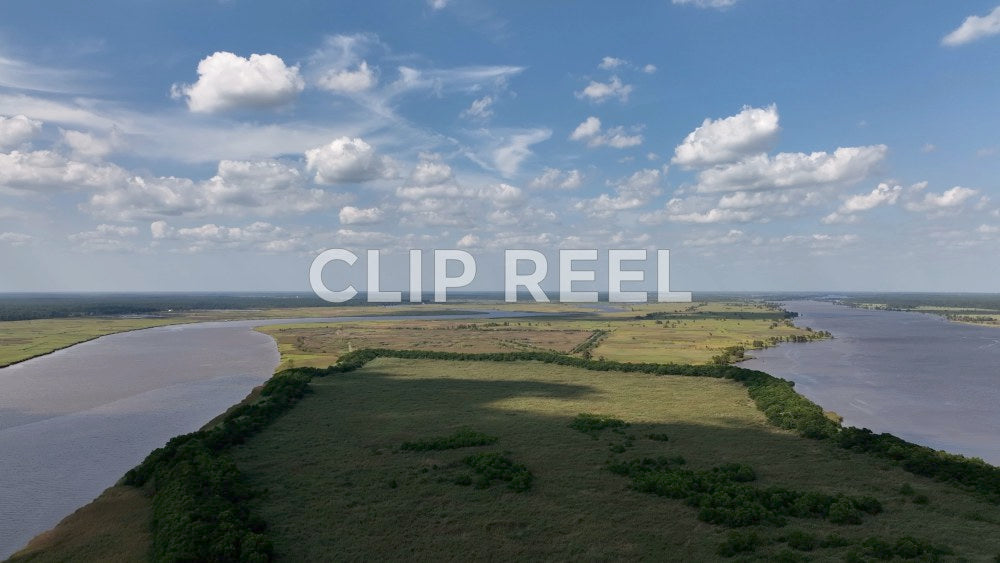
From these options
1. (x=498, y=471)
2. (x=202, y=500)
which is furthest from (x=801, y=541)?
(x=202, y=500)

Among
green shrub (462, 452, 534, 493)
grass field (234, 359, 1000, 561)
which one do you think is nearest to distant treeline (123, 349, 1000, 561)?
grass field (234, 359, 1000, 561)

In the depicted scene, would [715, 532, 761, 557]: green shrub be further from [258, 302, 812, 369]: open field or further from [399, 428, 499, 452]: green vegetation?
[258, 302, 812, 369]: open field

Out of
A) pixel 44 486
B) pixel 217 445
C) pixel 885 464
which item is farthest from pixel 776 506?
pixel 44 486

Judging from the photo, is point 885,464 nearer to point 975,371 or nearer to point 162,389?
point 975,371

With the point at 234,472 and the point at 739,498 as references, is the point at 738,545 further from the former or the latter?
the point at 234,472

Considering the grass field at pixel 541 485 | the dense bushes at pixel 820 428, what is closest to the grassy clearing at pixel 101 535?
the grass field at pixel 541 485

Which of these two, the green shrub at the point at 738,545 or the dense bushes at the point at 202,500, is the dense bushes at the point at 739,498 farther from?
the dense bushes at the point at 202,500
